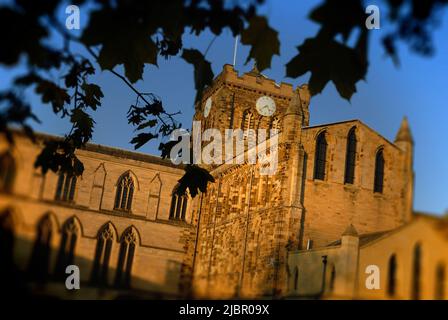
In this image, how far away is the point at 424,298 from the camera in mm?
2031

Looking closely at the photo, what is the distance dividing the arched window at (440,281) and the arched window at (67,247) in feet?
4.43

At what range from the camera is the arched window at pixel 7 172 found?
5.92 feet

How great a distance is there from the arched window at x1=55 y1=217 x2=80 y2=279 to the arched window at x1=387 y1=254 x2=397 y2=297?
122 cm

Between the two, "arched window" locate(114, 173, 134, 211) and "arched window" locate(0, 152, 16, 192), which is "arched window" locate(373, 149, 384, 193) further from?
"arched window" locate(0, 152, 16, 192)

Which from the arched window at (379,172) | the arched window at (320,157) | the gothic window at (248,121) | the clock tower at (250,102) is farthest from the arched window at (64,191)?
the gothic window at (248,121)

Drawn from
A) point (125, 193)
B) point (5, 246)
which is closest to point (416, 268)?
point (5, 246)

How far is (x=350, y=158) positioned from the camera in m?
26.2

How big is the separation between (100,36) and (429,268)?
150 cm

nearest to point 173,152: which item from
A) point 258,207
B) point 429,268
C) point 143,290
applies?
point 143,290

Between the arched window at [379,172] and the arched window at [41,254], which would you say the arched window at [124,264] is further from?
the arched window at [379,172]

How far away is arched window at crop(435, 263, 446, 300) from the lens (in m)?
1.98

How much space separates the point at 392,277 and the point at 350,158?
2475cm

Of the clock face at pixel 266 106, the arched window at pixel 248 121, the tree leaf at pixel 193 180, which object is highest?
the clock face at pixel 266 106
